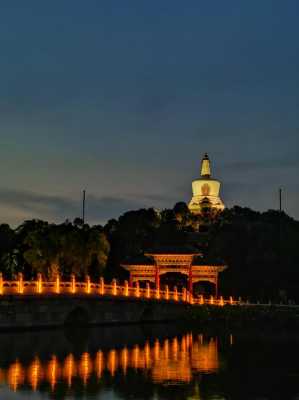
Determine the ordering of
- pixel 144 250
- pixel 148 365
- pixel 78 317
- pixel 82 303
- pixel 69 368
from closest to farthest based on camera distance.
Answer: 1. pixel 69 368
2. pixel 148 365
3. pixel 82 303
4. pixel 78 317
5. pixel 144 250

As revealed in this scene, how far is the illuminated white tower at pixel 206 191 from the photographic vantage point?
4780 inches

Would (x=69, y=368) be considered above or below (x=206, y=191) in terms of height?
below

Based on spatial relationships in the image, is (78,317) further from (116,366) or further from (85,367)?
(85,367)

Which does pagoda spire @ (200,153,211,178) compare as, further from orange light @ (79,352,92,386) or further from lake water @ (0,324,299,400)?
orange light @ (79,352,92,386)

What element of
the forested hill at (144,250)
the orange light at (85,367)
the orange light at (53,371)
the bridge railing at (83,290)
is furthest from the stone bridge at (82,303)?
the orange light at (53,371)

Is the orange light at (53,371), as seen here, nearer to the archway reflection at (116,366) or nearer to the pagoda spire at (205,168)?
the archway reflection at (116,366)

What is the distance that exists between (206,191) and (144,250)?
180 ft

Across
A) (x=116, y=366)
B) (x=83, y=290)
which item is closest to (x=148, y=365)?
(x=116, y=366)

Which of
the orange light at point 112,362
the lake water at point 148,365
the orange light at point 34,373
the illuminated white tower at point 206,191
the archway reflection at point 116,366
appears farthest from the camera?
the illuminated white tower at point 206,191

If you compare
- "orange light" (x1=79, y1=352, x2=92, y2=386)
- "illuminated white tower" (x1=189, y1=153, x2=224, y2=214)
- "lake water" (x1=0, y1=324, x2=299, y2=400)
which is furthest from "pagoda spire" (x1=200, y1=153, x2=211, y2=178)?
"orange light" (x1=79, y1=352, x2=92, y2=386)

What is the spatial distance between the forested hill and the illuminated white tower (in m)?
26.0

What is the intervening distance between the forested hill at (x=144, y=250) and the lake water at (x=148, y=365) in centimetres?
1154

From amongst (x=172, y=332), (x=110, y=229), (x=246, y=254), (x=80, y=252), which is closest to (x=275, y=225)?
(x=246, y=254)

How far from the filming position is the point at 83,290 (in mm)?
51875
